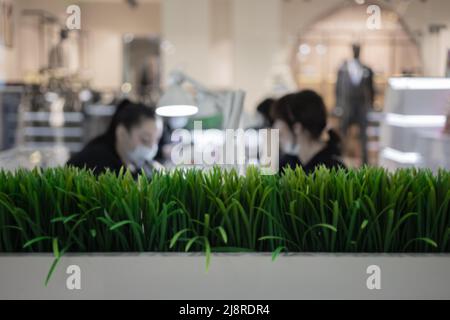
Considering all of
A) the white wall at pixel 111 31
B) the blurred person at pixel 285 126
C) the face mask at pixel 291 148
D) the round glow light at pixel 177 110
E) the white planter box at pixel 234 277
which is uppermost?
the white wall at pixel 111 31

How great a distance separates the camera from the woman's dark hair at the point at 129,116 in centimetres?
295

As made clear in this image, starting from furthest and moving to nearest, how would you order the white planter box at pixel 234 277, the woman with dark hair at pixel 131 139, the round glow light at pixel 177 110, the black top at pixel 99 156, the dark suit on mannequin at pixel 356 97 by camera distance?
the dark suit on mannequin at pixel 356 97, the woman with dark hair at pixel 131 139, the black top at pixel 99 156, the round glow light at pixel 177 110, the white planter box at pixel 234 277

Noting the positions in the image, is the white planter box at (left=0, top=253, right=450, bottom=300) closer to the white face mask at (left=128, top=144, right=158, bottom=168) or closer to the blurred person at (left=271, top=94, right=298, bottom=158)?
the blurred person at (left=271, top=94, right=298, bottom=158)

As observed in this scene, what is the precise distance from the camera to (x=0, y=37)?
293cm

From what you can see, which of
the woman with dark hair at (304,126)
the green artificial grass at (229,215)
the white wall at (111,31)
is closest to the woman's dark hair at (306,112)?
the woman with dark hair at (304,126)

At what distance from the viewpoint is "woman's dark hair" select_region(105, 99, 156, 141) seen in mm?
2949

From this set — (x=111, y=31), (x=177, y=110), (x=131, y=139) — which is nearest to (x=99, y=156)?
(x=131, y=139)

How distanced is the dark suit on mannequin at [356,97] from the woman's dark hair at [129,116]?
4517 millimetres

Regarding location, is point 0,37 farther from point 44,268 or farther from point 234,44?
point 234,44

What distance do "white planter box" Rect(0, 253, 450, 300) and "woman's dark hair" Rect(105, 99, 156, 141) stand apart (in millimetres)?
1789

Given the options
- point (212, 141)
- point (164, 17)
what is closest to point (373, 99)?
point (164, 17)

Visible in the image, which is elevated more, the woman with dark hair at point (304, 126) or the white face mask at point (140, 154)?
the woman with dark hair at point (304, 126)

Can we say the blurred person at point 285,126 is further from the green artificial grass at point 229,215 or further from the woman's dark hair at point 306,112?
the green artificial grass at point 229,215

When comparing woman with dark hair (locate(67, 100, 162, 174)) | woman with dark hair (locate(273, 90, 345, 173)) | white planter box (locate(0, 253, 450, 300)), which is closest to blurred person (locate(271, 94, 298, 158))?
woman with dark hair (locate(273, 90, 345, 173))
